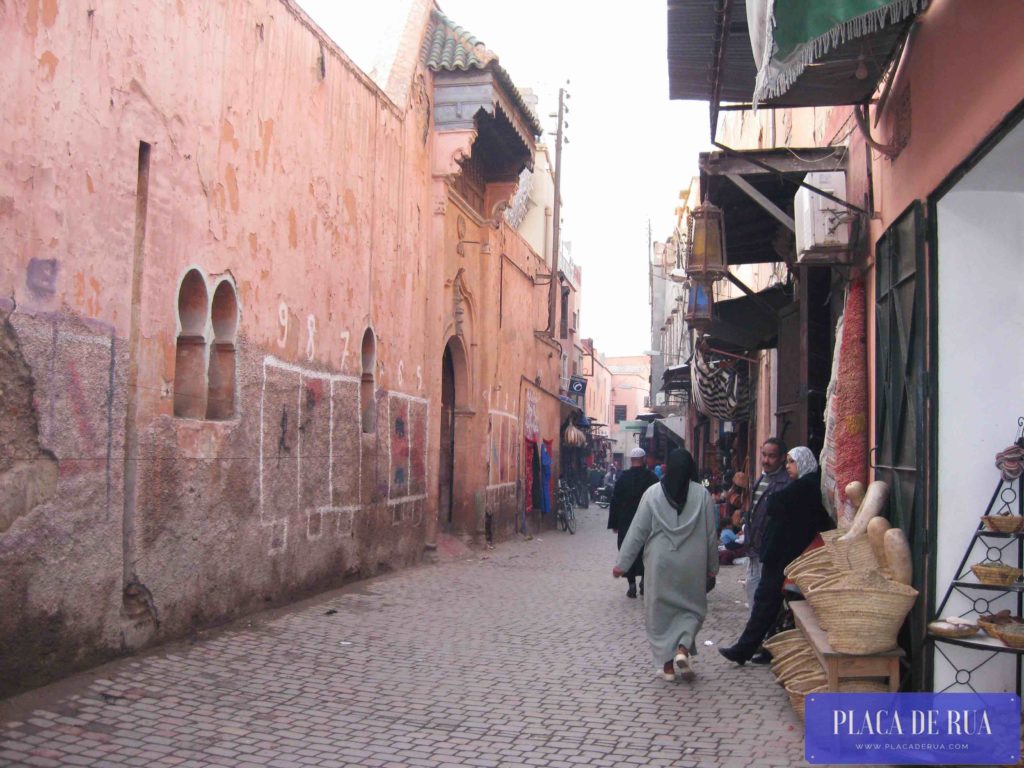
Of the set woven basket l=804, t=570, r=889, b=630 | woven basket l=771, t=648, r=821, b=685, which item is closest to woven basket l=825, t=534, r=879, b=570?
woven basket l=804, t=570, r=889, b=630

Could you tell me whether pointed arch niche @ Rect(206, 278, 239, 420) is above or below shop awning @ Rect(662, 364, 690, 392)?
below

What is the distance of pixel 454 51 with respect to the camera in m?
14.2

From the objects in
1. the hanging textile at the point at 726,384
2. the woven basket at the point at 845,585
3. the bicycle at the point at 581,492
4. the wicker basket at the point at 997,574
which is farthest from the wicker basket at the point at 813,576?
the bicycle at the point at 581,492

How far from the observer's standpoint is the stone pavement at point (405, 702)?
5.04 meters

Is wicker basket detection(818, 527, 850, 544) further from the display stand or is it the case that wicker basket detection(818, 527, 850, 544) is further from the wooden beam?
the wooden beam

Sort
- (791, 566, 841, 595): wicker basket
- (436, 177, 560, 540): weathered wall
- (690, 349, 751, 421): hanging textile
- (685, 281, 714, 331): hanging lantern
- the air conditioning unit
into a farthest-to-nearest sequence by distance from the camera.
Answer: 1. (690, 349, 751, 421): hanging textile
2. (436, 177, 560, 540): weathered wall
3. (685, 281, 714, 331): hanging lantern
4. the air conditioning unit
5. (791, 566, 841, 595): wicker basket

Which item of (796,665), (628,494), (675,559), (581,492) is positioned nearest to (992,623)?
(796,665)

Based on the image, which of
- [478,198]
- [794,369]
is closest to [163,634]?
[794,369]

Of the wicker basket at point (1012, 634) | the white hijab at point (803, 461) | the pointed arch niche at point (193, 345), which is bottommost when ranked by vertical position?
the wicker basket at point (1012, 634)

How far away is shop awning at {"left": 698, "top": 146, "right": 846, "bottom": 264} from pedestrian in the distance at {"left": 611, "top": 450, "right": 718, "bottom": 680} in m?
2.43

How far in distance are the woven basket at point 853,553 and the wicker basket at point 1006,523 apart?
894 mm

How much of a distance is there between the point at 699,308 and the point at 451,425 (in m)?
5.88

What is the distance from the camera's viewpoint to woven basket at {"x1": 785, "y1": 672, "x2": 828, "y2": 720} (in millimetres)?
5621

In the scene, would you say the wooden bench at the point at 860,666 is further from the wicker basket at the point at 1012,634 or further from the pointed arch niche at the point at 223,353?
the pointed arch niche at the point at 223,353
